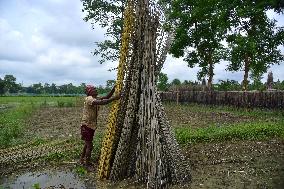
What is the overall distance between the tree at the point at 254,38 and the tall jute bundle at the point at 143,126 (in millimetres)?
12141

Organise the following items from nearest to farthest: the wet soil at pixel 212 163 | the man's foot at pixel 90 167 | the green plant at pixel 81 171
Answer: the wet soil at pixel 212 163, the green plant at pixel 81 171, the man's foot at pixel 90 167

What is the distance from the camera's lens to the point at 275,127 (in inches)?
444

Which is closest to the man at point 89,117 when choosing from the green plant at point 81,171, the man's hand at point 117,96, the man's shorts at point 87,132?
the man's shorts at point 87,132

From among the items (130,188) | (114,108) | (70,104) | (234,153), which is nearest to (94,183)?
(130,188)

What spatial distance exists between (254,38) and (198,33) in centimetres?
727

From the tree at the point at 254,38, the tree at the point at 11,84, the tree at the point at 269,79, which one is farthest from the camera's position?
the tree at the point at 11,84

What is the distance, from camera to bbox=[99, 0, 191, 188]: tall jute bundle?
6.12m

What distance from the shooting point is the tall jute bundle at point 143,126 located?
20.1 feet

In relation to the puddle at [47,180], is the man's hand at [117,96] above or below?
above

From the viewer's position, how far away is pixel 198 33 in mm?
27344

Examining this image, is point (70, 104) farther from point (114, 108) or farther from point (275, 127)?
point (114, 108)

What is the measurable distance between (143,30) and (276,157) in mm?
3727

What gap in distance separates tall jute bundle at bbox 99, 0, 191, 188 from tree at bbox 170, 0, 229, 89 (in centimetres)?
2001

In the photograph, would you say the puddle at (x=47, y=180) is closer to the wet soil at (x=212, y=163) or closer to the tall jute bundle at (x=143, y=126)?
the wet soil at (x=212, y=163)
